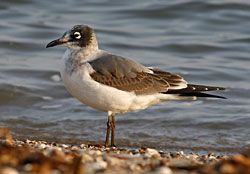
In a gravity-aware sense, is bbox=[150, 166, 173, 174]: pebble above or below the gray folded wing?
below

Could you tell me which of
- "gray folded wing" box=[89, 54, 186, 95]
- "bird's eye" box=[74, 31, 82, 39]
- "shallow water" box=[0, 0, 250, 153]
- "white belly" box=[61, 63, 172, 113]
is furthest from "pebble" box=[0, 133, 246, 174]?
"shallow water" box=[0, 0, 250, 153]

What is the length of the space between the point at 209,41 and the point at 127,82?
662 centimetres

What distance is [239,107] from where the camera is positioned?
1062 centimetres

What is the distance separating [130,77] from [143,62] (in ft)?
16.1

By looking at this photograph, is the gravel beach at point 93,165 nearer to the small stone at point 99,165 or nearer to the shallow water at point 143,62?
the small stone at point 99,165

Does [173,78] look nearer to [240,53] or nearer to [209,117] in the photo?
[209,117]

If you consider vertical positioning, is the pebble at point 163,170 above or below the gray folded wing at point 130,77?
below

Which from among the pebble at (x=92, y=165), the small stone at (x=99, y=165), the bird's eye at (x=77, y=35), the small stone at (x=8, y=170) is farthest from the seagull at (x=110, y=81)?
the small stone at (x=8, y=170)

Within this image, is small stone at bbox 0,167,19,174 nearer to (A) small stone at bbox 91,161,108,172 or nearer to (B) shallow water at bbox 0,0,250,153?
(A) small stone at bbox 91,161,108,172

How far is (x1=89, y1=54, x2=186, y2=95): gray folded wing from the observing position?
790cm

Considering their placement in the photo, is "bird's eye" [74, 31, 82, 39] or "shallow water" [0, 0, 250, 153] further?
"shallow water" [0, 0, 250, 153]

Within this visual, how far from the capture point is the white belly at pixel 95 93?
7.71m

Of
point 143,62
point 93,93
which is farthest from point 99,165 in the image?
point 143,62

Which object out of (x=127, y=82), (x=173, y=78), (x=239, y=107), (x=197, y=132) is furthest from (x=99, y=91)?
(x=239, y=107)
